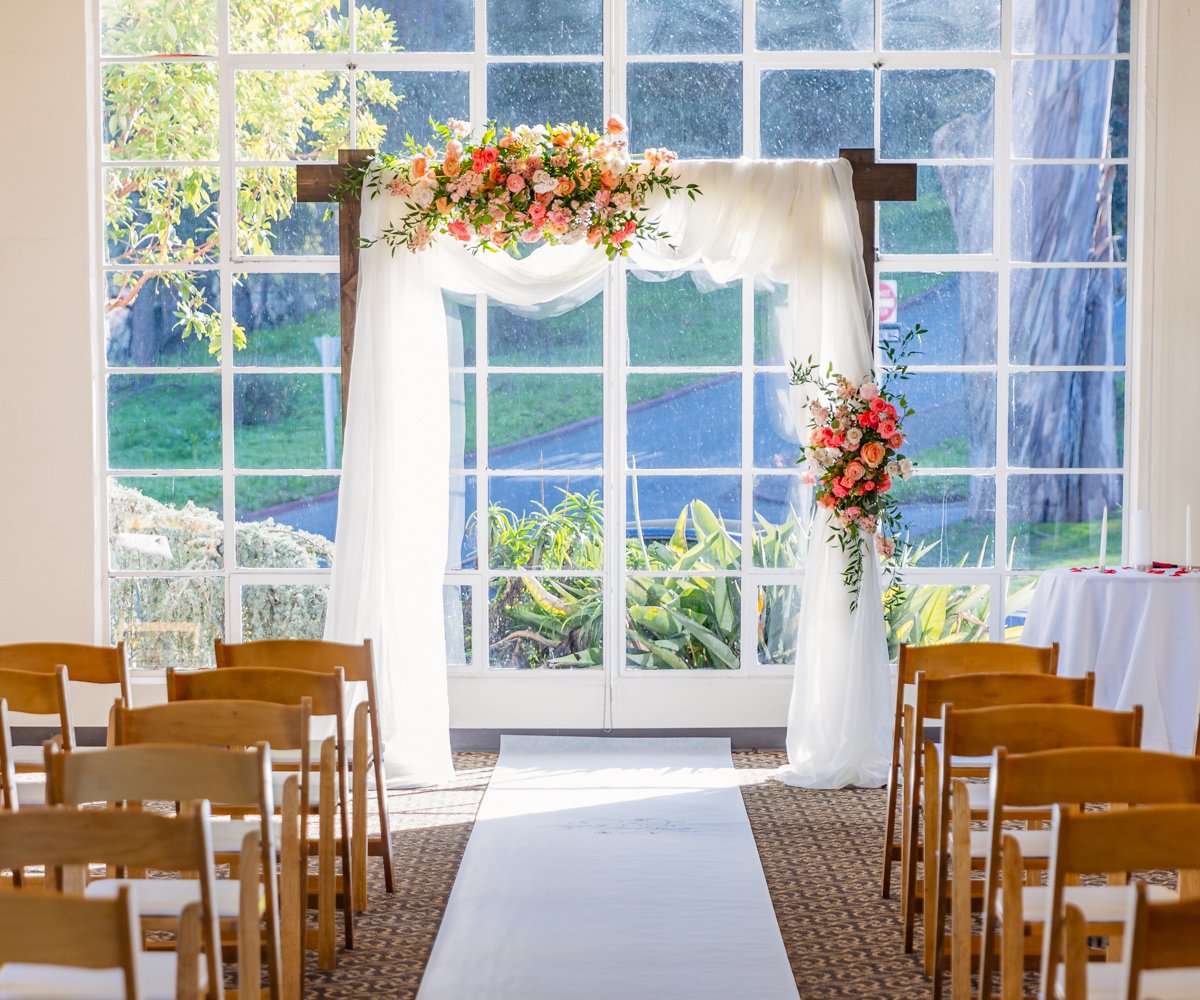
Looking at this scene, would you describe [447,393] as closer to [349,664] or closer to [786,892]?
[349,664]

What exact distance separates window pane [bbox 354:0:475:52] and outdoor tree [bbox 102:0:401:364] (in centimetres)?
1

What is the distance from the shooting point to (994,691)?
358 centimetres

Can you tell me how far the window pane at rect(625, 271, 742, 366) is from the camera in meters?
6.52

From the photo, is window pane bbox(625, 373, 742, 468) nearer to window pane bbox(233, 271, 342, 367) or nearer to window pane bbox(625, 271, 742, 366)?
window pane bbox(625, 271, 742, 366)

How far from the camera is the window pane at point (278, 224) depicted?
21.4 feet

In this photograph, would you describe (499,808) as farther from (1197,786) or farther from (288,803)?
(1197,786)

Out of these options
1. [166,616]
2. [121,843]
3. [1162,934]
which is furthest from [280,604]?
[1162,934]

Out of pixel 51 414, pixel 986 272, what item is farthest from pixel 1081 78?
pixel 51 414

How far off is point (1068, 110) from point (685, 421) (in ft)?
8.11

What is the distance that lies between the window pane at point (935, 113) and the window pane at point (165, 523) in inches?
151

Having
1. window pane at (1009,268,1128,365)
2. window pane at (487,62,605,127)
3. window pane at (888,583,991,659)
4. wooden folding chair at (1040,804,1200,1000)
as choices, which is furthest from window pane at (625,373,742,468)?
wooden folding chair at (1040,804,1200,1000)

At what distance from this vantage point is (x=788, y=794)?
5594mm

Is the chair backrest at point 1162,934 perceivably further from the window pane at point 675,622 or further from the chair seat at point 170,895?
the window pane at point 675,622

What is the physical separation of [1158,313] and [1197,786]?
4489 mm
